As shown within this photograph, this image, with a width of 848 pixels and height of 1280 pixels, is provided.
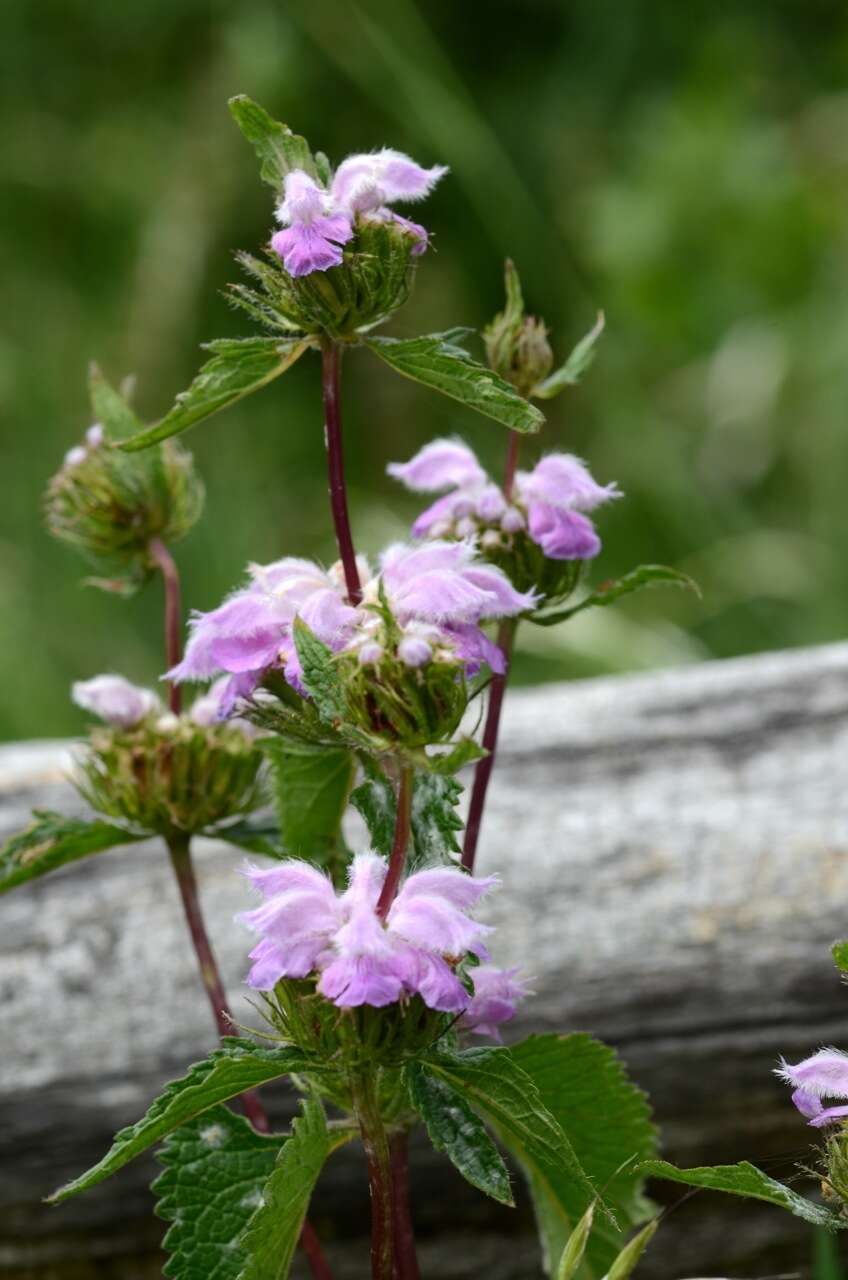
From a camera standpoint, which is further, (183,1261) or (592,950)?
(592,950)

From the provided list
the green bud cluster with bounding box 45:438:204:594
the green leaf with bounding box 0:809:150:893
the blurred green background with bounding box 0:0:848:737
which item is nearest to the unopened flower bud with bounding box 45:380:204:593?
the green bud cluster with bounding box 45:438:204:594

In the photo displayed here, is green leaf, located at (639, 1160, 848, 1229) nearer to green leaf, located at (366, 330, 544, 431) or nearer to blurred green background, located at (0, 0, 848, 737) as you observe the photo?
green leaf, located at (366, 330, 544, 431)

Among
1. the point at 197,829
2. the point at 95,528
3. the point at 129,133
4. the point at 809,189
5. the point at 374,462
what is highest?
the point at 129,133

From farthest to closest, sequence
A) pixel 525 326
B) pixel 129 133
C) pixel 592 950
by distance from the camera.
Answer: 1. pixel 129 133
2. pixel 592 950
3. pixel 525 326

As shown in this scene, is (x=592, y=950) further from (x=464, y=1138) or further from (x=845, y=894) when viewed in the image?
(x=464, y=1138)

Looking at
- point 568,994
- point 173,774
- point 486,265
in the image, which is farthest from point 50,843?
point 486,265

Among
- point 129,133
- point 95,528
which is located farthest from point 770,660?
point 129,133

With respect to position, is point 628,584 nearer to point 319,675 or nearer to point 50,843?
point 319,675
